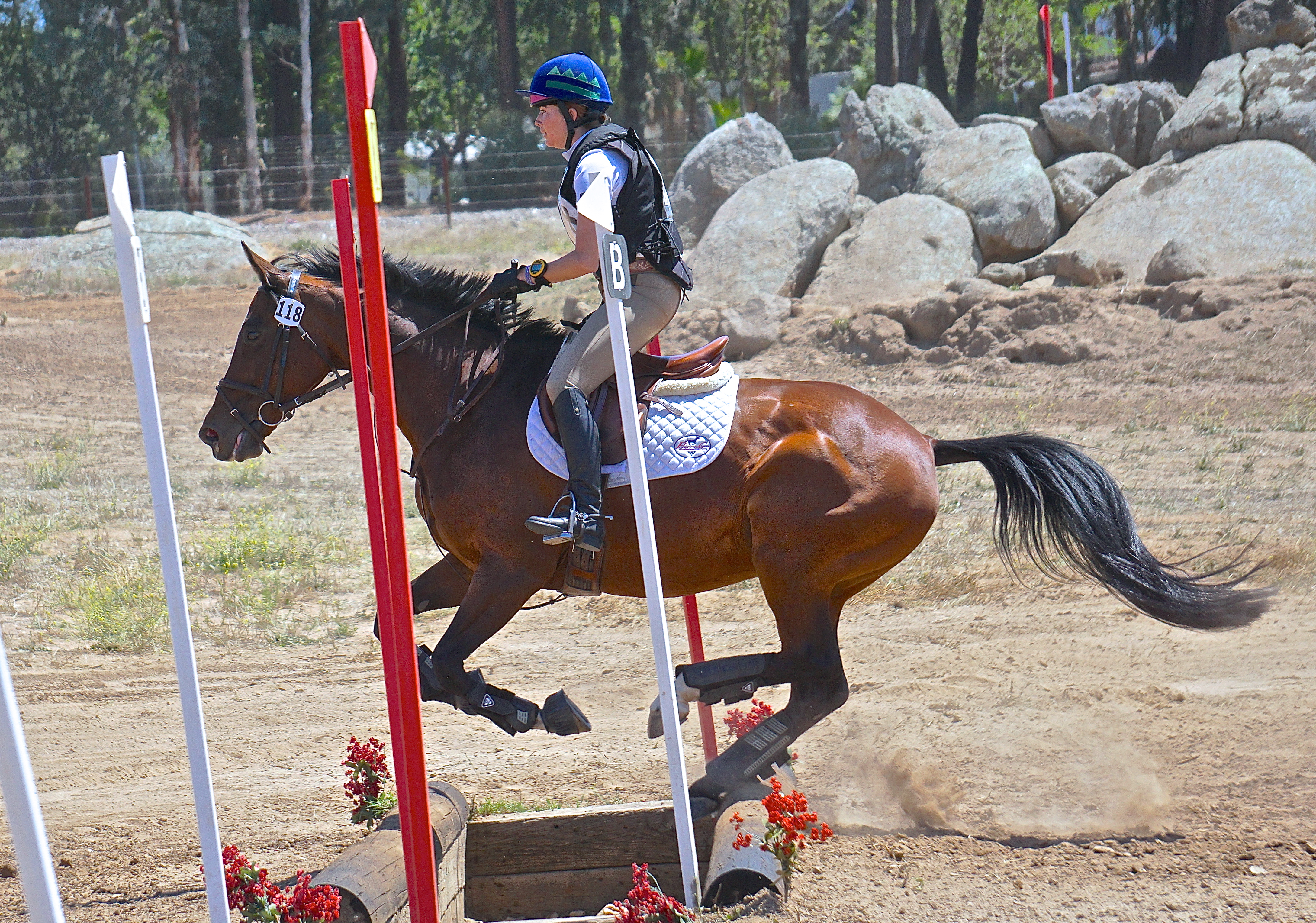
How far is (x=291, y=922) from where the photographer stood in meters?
3.34

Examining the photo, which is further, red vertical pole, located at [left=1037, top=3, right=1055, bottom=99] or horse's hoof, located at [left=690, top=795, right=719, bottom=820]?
red vertical pole, located at [left=1037, top=3, right=1055, bottom=99]

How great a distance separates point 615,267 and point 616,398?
118cm

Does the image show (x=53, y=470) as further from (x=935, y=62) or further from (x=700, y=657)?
(x=935, y=62)

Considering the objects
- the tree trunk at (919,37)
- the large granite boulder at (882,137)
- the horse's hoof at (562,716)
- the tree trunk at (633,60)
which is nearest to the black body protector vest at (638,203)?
the horse's hoof at (562,716)

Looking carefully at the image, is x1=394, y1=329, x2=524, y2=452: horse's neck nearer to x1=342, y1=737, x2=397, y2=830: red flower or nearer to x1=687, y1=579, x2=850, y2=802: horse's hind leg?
x1=342, y1=737, x2=397, y2=830: red flower

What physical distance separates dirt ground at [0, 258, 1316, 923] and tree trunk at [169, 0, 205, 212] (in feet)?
72.6

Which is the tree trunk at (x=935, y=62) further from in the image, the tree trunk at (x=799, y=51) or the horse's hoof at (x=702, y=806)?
the horse's hoof at (x=702, y=806)

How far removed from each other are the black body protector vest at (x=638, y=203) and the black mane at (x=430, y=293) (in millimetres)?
573

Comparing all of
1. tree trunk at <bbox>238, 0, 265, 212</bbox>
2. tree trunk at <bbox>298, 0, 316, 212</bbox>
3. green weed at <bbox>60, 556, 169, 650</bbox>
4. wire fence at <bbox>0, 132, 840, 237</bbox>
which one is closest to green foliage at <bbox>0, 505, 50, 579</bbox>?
green weed at <bbox>60, 556, 169, 650</bbox>

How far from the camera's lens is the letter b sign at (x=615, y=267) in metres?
3.29

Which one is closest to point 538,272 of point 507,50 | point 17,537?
point 17,537

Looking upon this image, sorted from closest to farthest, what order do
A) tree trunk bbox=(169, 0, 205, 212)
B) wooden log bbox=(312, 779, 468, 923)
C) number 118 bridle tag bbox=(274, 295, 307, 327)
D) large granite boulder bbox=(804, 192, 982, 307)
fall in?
1. wooden log bbox=(312, 779, 468, 923)
2. number 118 bridle tag bbox=(274, 295, 307, 327)
3. large granite boulder bbox=(804, 192, 982, 307)
4. tree trunk bbox=(169, 0, 205, 212)

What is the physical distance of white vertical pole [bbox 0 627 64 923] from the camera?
1851 mm

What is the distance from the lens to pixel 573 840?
4207mm
